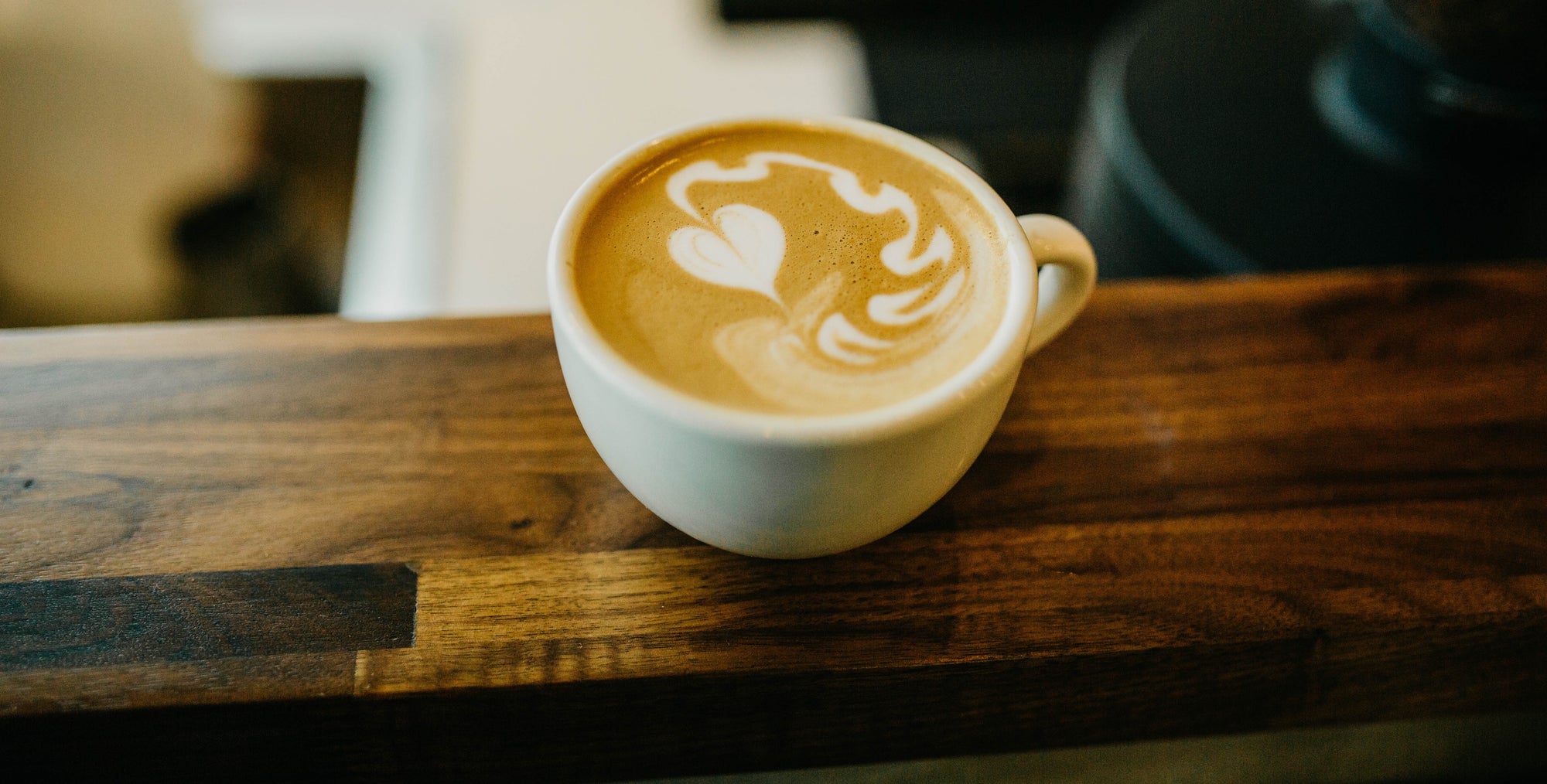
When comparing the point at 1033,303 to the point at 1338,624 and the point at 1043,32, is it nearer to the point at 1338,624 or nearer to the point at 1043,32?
the point at 1338,624

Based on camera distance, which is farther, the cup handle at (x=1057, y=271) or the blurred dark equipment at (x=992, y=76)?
the blurred dark equipment at (x=992, y=76)

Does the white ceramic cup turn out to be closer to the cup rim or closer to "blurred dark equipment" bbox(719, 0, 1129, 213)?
the cup rim

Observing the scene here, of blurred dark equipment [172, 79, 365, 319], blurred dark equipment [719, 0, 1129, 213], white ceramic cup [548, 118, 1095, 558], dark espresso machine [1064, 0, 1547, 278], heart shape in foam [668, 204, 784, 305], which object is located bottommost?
blurred dark equipment [172, 79, 365, 319]

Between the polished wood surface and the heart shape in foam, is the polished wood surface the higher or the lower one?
the lower one

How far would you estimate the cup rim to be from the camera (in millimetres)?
417

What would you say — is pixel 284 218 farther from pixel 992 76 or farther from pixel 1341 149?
pixel 1341 149

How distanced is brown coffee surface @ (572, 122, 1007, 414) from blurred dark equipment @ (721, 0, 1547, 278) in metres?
0.59

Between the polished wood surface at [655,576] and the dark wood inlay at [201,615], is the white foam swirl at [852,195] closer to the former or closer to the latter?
the polished wood surface at [655,576]

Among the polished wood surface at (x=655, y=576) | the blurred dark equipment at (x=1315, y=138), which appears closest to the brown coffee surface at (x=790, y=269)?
the polished wood surface at (x=655, y=576)

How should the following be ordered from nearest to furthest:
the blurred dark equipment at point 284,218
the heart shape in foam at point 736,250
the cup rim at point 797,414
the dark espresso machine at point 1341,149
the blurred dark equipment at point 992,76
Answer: the cup rim at point 797,414 → the heart shape in foam at point 736,250 → the dark espresso machine at point 1341,149 → the blurred dark equipment at point 992,76 → the blurred dark equipment at point 284,218

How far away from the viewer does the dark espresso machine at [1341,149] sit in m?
1.01

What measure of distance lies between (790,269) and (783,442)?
148 mm

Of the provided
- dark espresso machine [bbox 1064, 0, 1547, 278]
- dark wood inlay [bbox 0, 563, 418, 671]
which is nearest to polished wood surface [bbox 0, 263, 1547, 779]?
dark wood inlay [bbox 0, 563, 418, 671]

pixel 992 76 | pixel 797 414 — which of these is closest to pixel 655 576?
pixel 797 414
